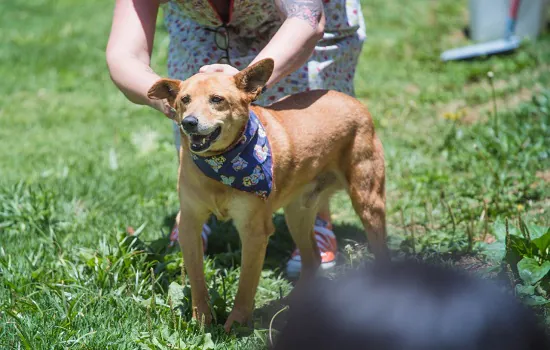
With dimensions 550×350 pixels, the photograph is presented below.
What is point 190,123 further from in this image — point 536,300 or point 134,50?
point 536,300

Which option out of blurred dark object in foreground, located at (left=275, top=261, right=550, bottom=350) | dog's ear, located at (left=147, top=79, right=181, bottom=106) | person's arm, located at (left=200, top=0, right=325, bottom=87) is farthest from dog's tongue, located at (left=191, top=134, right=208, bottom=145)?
blurred dark object in foreground, located at (left=275, top=261, right=550, bottom=350)

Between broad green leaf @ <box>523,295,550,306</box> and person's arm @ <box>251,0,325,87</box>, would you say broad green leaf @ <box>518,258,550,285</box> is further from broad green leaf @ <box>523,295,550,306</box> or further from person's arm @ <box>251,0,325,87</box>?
person's arm @ <box>251,0,325,87</box>

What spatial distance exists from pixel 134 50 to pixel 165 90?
529 millimetres

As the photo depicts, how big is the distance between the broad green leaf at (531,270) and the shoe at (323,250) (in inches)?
47.8

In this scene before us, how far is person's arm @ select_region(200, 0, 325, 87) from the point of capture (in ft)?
10.5

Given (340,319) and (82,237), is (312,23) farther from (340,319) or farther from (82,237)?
(340,319)

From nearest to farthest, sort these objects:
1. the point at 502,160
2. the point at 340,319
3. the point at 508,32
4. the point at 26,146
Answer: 1. the point at 340,319
2. the point at 502,160
3. the point at 26,146
4. the point at 508,32

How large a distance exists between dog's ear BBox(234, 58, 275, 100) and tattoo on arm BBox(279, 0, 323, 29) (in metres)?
0.48

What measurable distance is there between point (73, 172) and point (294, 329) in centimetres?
409

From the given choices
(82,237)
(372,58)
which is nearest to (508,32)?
(372,58)

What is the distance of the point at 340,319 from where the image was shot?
136 cm

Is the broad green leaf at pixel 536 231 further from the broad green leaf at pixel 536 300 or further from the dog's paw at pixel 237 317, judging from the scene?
the dog's paw at pixel 237 317

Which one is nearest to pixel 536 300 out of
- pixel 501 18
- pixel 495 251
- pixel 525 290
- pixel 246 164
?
pixel 525 290

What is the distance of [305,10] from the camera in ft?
11.0
